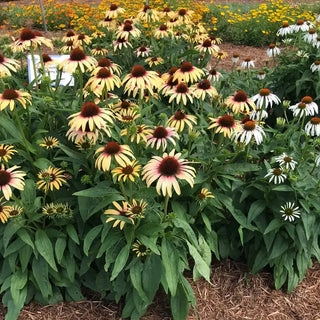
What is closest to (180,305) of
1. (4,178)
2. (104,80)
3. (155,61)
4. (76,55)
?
(4,178)

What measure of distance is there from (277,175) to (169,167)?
0.89 meters

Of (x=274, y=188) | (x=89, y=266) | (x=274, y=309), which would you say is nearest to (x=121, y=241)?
(x=89, y=266)

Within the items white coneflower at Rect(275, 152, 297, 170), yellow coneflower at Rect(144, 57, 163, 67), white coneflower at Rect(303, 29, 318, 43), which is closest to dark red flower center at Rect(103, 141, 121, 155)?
white coneflower at Rect(275, 152, 297, 170)

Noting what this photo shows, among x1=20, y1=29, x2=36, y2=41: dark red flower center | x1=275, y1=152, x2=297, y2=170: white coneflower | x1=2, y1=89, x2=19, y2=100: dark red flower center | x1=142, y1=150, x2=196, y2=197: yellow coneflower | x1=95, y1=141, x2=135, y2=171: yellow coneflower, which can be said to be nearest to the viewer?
x1=142, y1=150, x2=196, y2=197: yellow coneflower

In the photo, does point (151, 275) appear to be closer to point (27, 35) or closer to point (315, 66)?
point (27, 35)

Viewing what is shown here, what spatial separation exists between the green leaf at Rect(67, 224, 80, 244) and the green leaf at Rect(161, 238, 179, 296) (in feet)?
1.75

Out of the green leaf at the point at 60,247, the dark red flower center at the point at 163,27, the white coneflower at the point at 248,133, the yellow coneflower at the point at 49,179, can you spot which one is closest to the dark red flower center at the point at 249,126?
the white coneflower at the point at 248,133

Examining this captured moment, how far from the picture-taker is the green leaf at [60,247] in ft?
7.71

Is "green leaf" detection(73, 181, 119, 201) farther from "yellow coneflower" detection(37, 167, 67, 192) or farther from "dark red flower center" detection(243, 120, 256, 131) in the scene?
"dark red flower center" detection(243, 120, 256, 131)

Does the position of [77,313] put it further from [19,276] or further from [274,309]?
[274,309]

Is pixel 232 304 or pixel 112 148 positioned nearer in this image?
pixel 112 148

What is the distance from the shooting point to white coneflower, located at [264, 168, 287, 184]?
2496 mm

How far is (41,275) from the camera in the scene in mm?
2420

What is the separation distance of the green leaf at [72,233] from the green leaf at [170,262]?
0.53m
